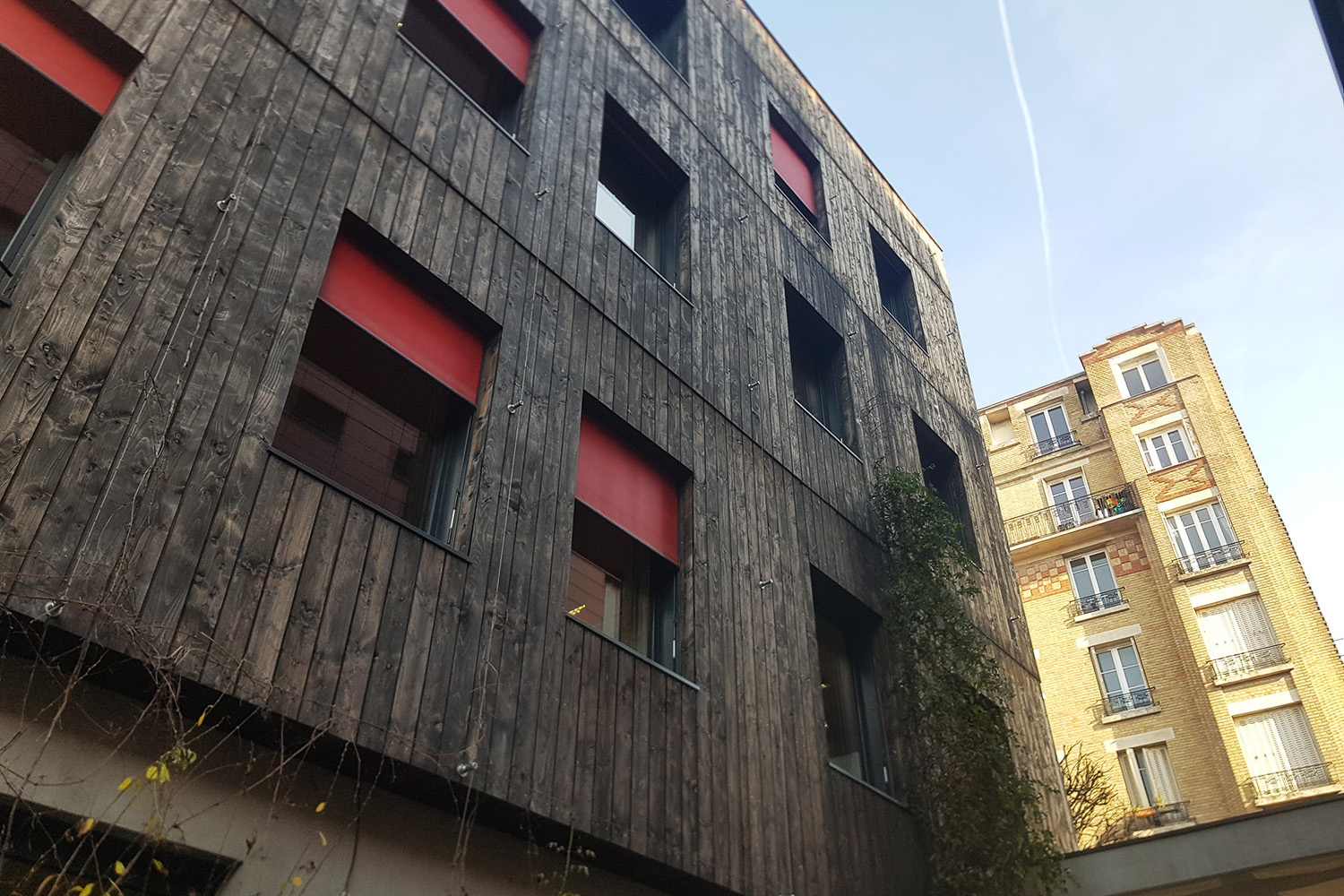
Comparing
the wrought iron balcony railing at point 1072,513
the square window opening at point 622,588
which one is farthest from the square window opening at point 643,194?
the wrought iron balcony railing at point 1072,513

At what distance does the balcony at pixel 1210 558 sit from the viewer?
27.0 metres

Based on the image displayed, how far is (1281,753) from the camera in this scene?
24109 millimetres

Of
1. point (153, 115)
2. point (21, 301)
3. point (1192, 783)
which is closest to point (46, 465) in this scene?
point (21, 301)

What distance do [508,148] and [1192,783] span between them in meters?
24.4

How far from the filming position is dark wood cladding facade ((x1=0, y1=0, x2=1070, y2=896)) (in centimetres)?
431

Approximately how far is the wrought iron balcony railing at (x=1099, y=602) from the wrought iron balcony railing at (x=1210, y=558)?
1.79 meters

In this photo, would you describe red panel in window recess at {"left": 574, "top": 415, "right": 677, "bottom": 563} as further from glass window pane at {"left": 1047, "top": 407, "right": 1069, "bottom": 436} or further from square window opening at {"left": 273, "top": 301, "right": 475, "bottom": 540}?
glass window pane at {"left": 1047, "top": 407, "right": 1069, "bottom": 436}

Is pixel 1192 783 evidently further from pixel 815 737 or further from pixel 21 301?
pixel 21 301

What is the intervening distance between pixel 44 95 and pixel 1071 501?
30.8 metres

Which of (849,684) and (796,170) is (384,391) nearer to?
(849,684)

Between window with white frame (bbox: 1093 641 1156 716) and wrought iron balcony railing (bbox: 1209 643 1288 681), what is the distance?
1.74 m

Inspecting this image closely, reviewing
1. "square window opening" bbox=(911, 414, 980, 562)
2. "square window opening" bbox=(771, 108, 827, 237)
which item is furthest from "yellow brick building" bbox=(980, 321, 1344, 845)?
"square window opening" bbox=(771, 108, 827, 237)

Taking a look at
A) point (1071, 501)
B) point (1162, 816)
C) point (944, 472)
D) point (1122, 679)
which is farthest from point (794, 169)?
point (1071, 501)

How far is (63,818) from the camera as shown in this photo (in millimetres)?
3756
